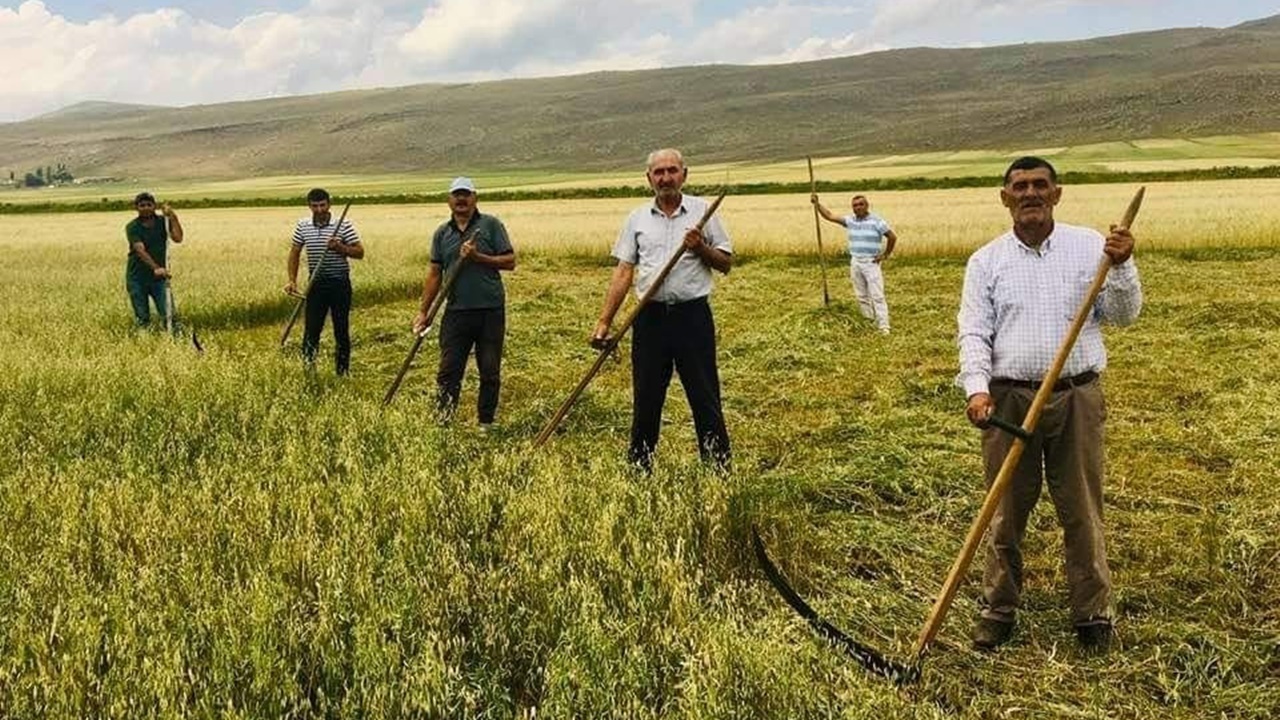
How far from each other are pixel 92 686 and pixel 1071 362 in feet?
11.8

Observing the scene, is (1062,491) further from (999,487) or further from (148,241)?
(148,241)

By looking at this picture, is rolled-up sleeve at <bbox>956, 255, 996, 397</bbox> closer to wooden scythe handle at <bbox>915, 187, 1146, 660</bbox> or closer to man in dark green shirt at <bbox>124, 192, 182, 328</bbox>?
wooden scythe handle at <bbox>915, 187, 1146, 660</bbox>

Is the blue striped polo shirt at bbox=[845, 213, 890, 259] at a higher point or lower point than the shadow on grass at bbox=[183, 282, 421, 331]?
higher

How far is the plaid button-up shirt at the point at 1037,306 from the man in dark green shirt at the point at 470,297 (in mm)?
4273

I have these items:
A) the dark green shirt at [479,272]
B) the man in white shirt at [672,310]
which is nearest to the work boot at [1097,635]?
the man in white shirt at [672,310]

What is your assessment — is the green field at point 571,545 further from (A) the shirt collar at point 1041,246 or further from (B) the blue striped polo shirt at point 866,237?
(B) the blue striped polo shirt at point 866,237

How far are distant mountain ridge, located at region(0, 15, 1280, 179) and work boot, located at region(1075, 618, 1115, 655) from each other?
11773 cm

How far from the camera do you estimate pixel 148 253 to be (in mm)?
10773

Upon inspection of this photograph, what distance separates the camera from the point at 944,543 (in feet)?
16.7

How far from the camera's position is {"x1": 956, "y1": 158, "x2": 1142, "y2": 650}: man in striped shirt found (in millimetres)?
3828

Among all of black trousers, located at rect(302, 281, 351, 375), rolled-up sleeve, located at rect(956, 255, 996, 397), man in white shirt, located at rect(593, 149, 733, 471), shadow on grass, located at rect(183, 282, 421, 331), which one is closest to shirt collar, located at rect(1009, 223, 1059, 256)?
rolled-up sleeve, located at rect(956, 255, 996, 397)

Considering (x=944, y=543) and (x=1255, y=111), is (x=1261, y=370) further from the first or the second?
(x=1255, y=111)

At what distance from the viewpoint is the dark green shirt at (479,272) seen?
7.45 meters

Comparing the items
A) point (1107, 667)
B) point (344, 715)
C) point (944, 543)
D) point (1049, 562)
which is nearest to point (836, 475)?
point (944, 543)
